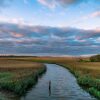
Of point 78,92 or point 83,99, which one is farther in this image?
point 78,92

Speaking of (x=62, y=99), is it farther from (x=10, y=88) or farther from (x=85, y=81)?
(x=85, y=81)

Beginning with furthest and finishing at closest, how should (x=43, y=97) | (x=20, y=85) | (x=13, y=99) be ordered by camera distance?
1. (x=20, y=85)
2. (x=43, y=97)
3. (x=13, y=99)

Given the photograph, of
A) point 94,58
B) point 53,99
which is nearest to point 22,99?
point 53,99

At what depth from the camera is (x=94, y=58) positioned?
19138cm

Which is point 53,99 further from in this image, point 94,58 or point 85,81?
point 94,58

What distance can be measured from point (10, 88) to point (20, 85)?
4.88ft

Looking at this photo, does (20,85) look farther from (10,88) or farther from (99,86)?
(99,86)

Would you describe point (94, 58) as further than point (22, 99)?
Yes

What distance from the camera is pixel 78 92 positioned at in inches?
1639

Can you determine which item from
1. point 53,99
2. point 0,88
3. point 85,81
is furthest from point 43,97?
point 85,81

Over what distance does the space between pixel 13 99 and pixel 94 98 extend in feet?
29.3

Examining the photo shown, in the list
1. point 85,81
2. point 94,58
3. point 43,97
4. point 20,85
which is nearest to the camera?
point 43,97

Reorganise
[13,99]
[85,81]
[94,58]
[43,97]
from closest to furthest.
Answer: [13,99] → [43,97] → [85,81] → [94,58]

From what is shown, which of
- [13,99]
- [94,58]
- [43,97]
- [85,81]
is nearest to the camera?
[13,99]
